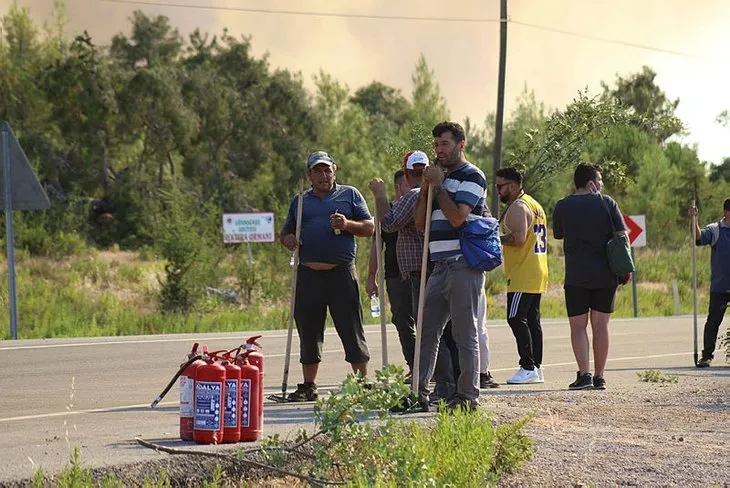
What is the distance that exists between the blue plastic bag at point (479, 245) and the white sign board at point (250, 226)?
25.3 metres

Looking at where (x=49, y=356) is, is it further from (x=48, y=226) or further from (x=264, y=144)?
(x=264, y=144)

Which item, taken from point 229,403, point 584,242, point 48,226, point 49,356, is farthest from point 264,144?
point 229,403

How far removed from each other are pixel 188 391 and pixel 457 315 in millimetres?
2236

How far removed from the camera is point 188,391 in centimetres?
850

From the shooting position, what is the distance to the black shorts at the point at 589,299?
42.3 feet

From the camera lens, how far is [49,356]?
16203mm

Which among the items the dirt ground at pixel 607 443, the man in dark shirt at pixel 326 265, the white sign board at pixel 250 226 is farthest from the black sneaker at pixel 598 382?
the white sign board at pixel 250 226

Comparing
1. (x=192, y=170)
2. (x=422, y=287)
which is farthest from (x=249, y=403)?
(x=192, y=170)

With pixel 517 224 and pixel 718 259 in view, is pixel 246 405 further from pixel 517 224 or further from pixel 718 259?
pixel 718 259

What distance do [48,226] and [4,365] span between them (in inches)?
1250

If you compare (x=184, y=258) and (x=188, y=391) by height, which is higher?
(x=184, y=258)

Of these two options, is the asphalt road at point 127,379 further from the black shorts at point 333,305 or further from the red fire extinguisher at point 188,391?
the black shorts at point 333,305

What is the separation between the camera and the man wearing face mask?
504 inches

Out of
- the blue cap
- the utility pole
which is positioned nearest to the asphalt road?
the blue cap
